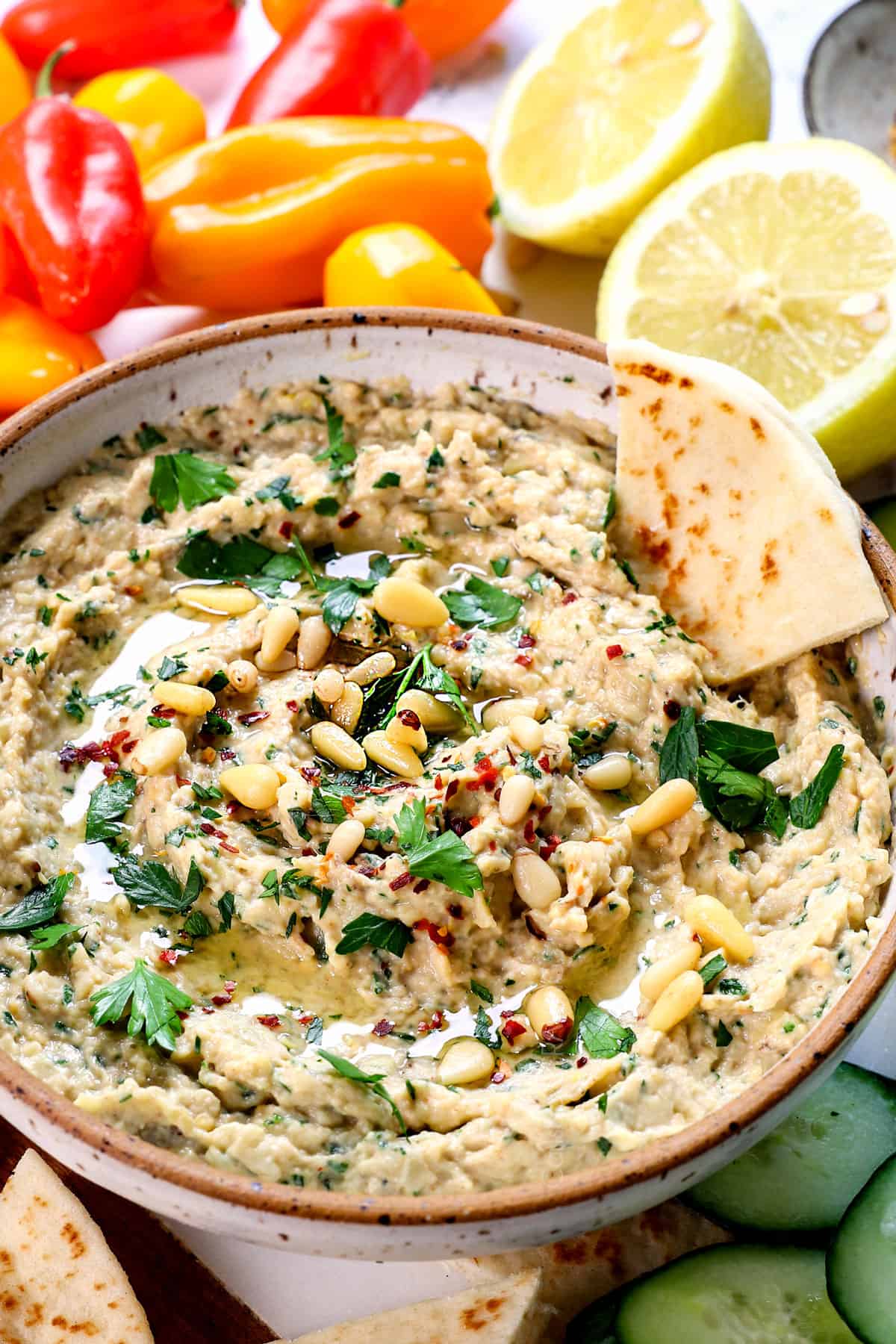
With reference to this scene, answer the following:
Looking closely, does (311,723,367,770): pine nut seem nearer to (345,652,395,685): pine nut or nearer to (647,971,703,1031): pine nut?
(345,652,395,685): pine nut

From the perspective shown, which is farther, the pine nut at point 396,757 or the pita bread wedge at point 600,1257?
the pine nut at point 396,757

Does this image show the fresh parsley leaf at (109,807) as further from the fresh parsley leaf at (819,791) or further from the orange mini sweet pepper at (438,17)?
the orange mini sweet pepper at (438,17)

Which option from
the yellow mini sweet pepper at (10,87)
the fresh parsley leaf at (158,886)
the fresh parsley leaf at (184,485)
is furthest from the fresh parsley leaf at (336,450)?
the yellow mini sweet pepper at (10,87)

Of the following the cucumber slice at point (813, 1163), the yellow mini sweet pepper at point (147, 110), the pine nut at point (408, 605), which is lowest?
the cucumber slice at point (813, 1163)

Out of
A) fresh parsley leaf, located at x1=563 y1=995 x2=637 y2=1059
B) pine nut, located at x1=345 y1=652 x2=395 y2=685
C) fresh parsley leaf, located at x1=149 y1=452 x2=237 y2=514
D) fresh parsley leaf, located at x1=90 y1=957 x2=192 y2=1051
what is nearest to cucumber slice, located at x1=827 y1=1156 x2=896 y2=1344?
fresh parsley leaf, located at x1=563 y1=995 x2=637 y2=1059

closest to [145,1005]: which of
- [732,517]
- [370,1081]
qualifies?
[370,1081]

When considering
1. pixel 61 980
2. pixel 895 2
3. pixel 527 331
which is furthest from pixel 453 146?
pixel 61 980
